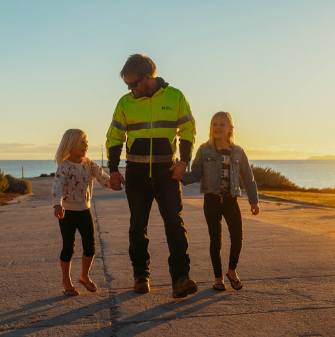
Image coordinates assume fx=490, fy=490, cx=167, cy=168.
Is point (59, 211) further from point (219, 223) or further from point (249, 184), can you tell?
point (249, 184)

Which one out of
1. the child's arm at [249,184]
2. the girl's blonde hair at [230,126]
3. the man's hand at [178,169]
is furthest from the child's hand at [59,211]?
the child's arm at [249,184]

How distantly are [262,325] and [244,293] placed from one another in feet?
2.77

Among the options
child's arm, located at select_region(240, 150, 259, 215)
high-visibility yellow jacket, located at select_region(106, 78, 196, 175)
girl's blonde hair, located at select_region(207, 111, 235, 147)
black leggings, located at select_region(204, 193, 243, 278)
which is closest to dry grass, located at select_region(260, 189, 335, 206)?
child's arm, located at select_region(240, 150, 259, 215)

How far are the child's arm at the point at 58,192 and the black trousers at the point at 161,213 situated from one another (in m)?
0.62

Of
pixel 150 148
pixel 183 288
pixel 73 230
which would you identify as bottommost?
pixel 183 288

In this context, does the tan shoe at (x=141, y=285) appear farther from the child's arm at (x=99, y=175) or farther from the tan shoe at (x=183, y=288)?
the child's arm at (x=99, y=175)

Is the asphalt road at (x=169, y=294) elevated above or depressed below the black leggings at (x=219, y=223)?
below

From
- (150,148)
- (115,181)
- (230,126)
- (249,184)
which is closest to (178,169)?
(150,148)

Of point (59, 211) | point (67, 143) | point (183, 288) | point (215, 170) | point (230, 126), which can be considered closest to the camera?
point (183, 288)

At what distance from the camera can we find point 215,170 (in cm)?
462

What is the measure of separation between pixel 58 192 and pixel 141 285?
109 centimetres

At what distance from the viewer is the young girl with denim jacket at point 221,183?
178 inches

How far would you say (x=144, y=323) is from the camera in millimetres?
3457

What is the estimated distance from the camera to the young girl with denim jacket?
451 cm
